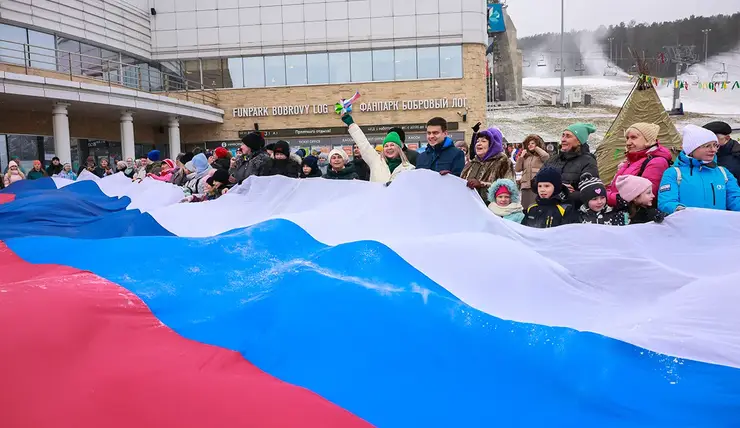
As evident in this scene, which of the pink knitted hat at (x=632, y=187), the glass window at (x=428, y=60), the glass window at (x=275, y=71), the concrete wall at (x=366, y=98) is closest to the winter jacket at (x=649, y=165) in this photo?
the pink knitted hat at (x=632, y=187)

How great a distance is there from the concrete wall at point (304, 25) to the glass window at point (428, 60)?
1.30 ft

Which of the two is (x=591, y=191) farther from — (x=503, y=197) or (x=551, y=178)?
(x=503, y=197)

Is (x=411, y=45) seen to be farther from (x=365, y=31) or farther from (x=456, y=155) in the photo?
(x=456, y=155)

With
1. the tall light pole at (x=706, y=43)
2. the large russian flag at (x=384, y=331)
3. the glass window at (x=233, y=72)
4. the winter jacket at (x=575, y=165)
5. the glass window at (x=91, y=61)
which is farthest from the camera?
the tall light pole at (x=706, y=43)

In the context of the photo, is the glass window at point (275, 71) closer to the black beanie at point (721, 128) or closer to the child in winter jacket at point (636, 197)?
the black beanie at point (721, 128)

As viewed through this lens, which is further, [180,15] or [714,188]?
[180,15]

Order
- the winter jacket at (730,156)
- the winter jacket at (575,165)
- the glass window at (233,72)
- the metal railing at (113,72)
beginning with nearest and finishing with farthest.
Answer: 1. the winter jacket at (575,165)
2. the winter jacket at (730,156)
3. the metal railing at (113,72)
4. the glass window at (233,72)

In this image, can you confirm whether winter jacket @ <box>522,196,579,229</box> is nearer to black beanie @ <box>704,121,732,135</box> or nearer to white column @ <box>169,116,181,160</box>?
black beanie @ <box>704,121,732,135</box>

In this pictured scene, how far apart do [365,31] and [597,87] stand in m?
53.4

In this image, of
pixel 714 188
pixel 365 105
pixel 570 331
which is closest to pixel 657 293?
pixel 570 331

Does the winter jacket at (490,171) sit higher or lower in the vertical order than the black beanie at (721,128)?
lower

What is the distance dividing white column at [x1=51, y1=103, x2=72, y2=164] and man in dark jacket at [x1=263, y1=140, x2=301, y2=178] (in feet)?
60.1

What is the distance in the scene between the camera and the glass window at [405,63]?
109 feet

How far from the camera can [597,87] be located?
77.7 meters
